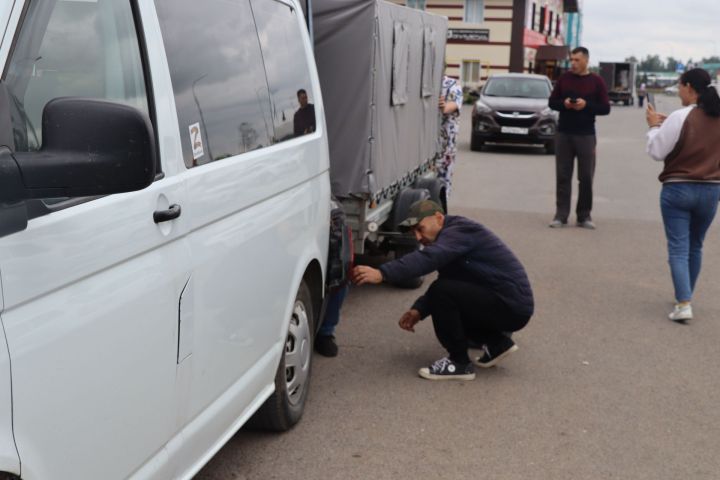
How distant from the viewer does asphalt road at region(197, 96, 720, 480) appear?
439cm

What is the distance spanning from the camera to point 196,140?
10.4 feet

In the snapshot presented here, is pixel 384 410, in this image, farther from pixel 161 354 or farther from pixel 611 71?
pixel 611 71

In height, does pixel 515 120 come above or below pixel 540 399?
below

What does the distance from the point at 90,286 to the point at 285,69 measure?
226 cm

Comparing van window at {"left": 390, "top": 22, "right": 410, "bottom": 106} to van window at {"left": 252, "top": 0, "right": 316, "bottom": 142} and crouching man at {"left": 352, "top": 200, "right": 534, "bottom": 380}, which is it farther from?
van window at {"left": 252, "top": 0, "right": 316, "bottom": 142}

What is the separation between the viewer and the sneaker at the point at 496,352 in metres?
5.71

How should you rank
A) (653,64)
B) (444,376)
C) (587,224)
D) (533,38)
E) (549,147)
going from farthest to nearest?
(653,64) → (533,38) → (549,147) → (587,224) → (444,376)

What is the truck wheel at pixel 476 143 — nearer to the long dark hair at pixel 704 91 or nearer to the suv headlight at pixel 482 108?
the suv headlight at pixel 482 108

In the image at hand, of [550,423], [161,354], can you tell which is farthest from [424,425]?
[161,354]

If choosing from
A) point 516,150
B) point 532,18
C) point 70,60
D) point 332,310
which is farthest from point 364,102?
point 532,18

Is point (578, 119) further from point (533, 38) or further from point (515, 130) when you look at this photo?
point (533, 38)

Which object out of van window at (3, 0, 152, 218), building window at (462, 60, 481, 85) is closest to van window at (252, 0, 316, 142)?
van window at (3, 0, 152, 218)

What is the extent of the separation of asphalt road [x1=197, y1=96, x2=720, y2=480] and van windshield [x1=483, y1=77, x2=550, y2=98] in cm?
1314

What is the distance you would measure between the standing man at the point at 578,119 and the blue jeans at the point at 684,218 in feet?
12.2
